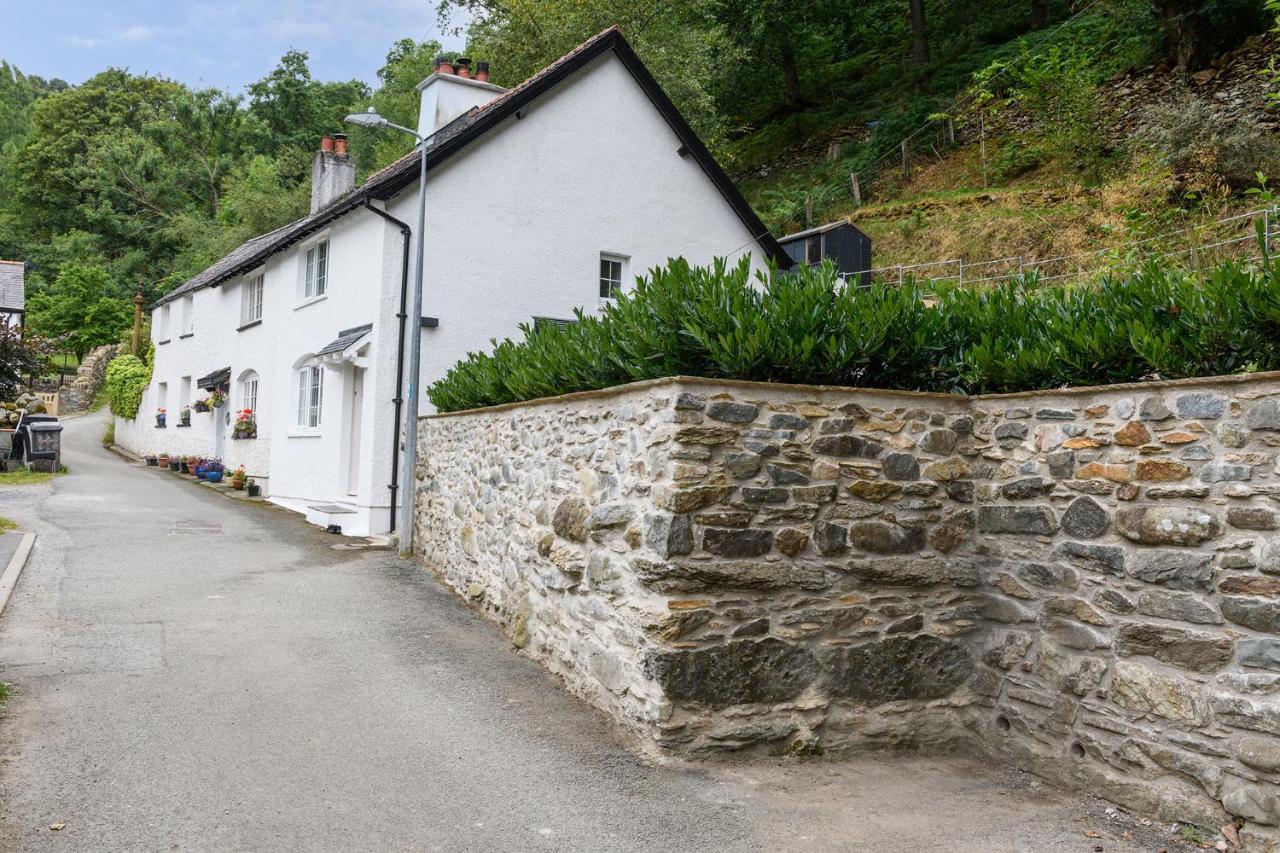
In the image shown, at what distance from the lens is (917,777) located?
5625 millimetres

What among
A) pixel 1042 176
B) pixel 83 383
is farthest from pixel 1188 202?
pixel 83 383

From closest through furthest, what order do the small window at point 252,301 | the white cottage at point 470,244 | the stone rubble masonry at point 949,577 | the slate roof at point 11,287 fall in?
the stone rubble masonry at point 949,577
the white cottage at point 470,244
the small window at point 252,301
the slate roof at point 11,287

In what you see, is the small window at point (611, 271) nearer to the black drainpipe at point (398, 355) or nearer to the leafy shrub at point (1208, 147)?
the black drainpipe at point (398, 355)

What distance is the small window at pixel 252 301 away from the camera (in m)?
20.5

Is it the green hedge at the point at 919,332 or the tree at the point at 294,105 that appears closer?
the green hedge at the point at 919,332

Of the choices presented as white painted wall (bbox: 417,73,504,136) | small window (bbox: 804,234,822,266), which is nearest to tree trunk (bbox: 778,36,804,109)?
small window (bbox: 804,234,822,266)

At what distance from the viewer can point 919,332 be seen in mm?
6188

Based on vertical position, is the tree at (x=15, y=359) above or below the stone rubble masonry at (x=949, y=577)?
above

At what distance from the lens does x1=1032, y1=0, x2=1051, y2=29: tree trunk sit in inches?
1145

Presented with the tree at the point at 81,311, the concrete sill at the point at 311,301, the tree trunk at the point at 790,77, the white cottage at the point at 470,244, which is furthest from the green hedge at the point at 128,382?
the tree trunk at the point at 790,77

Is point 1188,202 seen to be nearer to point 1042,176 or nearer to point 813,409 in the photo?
point 1042,176

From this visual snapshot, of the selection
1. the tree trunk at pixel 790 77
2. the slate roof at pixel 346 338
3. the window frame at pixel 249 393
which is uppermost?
the tree trunk at pixel 790 77

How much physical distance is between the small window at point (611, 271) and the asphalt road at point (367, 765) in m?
8.12

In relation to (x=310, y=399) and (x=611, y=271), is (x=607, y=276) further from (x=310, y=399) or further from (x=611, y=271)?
(x=310, y=399)
